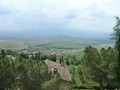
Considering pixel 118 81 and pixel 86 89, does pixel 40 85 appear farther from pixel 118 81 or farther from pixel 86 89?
pixel 118 81

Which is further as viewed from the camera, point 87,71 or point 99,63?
point 87,71

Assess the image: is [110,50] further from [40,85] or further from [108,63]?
[40,85]

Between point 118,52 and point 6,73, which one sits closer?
point 118,52

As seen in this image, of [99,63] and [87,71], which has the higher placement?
[99,63]

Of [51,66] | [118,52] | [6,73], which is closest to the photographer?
[118,52]

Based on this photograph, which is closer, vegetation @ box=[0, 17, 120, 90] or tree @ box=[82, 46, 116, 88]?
vegetation @ box=[0, 17, 120, 90]

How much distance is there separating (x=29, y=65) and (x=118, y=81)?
1375 centimetres

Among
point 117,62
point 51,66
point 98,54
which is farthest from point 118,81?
point 51,66

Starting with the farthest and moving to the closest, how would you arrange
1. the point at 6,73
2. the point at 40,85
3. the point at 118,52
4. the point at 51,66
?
the point at 51,66 → the point at 40,85 → the point at 6,73 → the point at 118,52

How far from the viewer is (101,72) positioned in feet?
172

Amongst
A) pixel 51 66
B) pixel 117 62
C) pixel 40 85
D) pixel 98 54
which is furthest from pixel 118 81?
pixel 51 66

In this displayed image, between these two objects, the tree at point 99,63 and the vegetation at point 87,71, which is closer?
the vegetation at point 87,71

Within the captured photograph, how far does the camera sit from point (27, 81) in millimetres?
56031

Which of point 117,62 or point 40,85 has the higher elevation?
point 117,62
